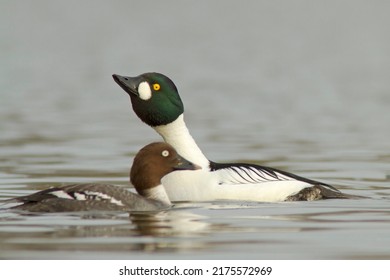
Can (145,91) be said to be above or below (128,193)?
above

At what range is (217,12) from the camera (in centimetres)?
8831

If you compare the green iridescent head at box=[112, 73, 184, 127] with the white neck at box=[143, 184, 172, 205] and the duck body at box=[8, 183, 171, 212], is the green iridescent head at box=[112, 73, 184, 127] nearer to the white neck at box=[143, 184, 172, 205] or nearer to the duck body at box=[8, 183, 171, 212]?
the white neck at box=[143, 184, 172, 205]

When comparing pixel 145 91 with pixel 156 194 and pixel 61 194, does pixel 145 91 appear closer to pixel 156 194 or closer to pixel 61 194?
pixel 156 194

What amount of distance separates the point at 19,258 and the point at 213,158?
30.7 ft

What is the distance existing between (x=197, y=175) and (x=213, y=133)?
9.87 metres

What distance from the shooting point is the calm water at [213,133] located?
1277 centimetres

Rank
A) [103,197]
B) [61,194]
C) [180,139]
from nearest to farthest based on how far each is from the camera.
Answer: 1. [61,194]
2. [103,197]
3. [180,139]

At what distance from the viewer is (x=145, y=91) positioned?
15562 millimetres

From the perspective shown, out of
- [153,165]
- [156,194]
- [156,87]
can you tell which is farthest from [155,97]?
[156,194]

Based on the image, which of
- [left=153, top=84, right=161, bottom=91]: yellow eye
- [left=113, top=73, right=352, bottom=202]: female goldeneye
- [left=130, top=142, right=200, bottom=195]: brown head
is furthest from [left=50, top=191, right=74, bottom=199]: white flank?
[left=153, top=84, right=161, bottom=91]: yellow eye

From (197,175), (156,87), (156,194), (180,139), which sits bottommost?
(156,194)

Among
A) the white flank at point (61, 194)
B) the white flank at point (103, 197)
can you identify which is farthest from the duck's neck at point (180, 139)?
the white flank at point (61, 194)

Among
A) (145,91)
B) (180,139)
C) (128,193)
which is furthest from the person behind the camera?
(180,139)
